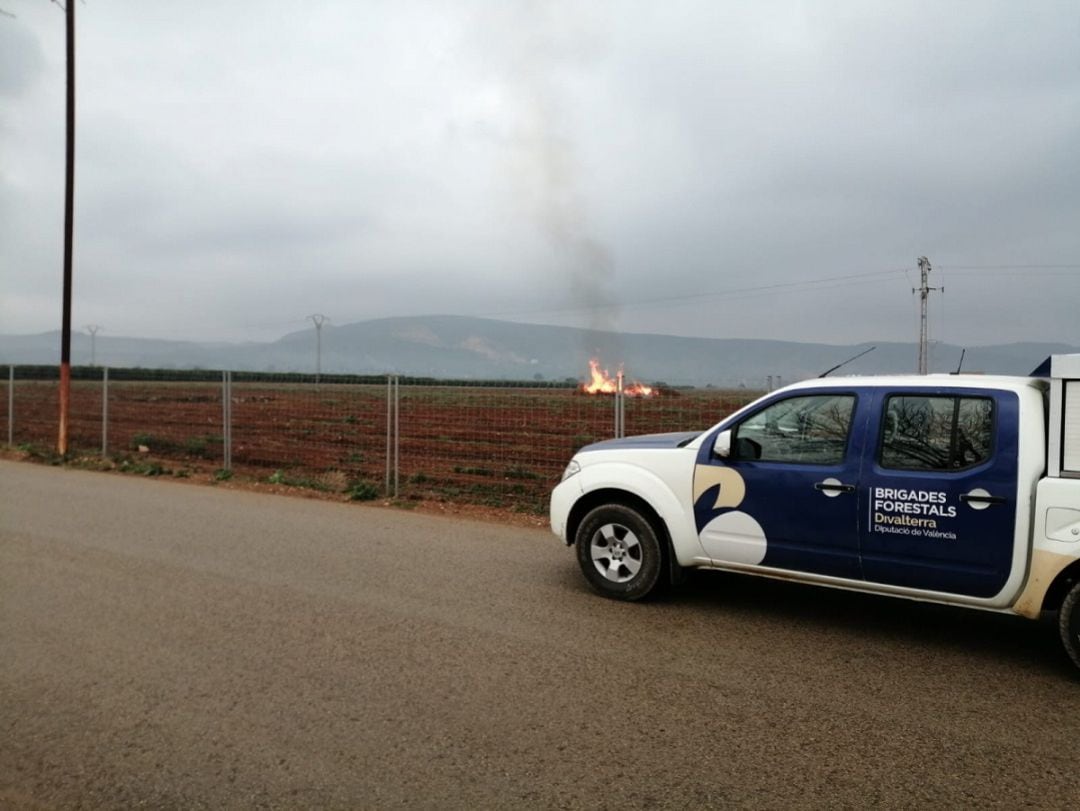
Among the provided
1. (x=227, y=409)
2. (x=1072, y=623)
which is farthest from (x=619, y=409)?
(x=227, y=409)

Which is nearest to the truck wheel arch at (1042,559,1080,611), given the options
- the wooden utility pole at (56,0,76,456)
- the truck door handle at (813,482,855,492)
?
the truck door handle at (813,482,855,492)

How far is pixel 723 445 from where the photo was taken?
5.54 metres

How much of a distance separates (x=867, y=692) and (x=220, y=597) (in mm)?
4498

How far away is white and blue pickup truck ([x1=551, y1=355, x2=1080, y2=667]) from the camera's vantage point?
14.7 ft

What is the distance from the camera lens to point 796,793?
3.22m

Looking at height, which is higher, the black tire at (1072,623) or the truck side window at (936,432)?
the truck side window at (936,432)

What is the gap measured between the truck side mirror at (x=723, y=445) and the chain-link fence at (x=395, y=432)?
4.33m

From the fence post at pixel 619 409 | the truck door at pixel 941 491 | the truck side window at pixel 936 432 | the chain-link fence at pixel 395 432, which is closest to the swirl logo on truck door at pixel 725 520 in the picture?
the truck door at pixel 941 491

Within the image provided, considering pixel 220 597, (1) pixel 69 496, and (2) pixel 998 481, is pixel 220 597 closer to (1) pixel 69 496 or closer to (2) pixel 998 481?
(2) pixel 998 481

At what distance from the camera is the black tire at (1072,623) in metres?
4.34

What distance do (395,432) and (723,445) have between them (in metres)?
7.05

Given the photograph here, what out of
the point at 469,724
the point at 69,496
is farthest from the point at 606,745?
the point at 69,496

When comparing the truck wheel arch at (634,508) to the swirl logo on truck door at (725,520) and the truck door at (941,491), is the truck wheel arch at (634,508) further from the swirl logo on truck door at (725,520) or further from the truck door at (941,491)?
the truck door at (941,491)

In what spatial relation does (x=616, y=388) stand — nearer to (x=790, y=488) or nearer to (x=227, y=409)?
(x=790, y=488)
